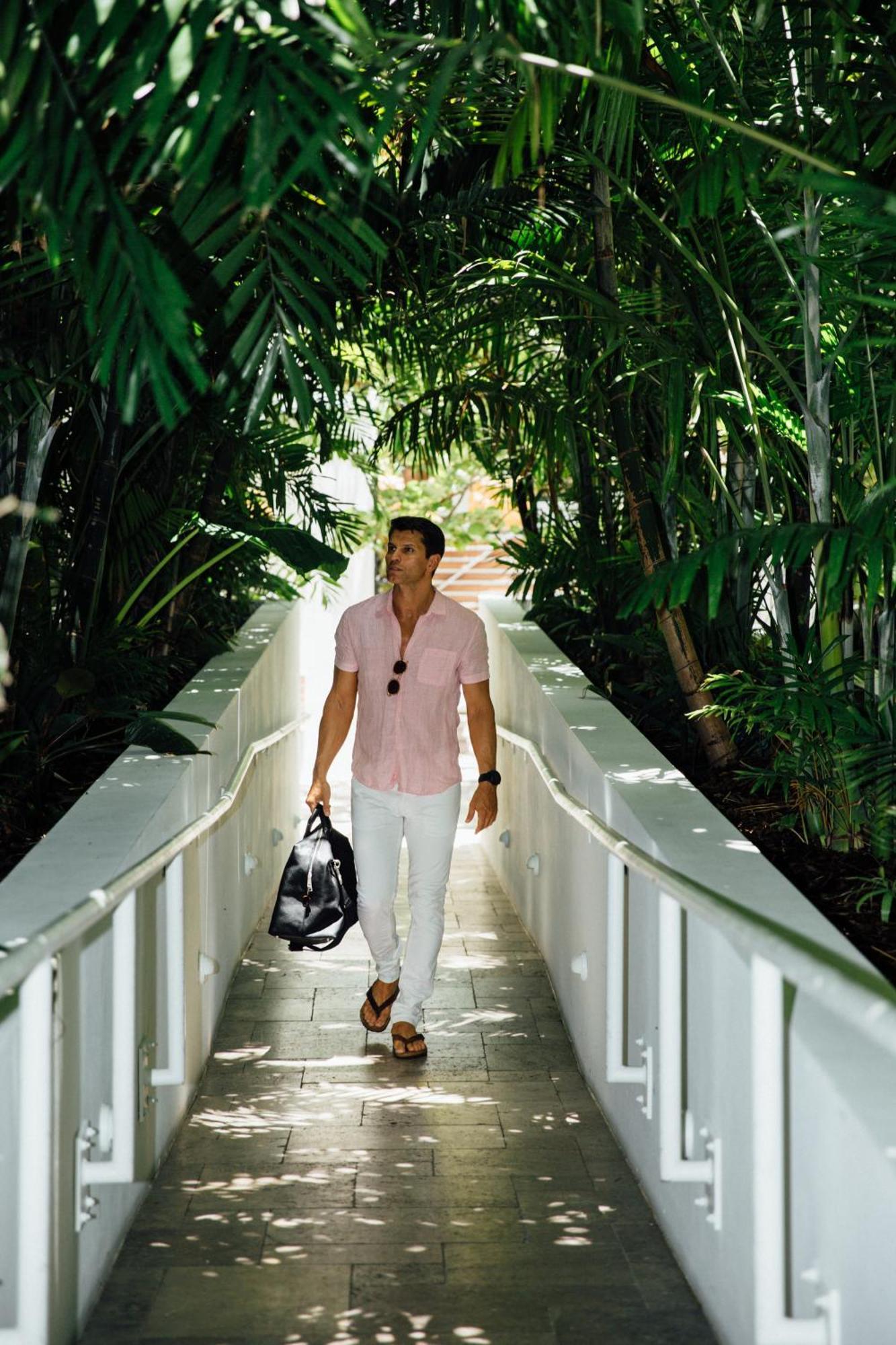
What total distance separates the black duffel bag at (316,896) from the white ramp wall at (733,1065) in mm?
726

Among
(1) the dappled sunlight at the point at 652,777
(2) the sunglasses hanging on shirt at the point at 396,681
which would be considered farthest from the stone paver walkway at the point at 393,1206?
(2) the sunglasses hanging on shirt at the point at 396,681

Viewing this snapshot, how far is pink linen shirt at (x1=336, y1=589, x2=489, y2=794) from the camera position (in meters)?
4.79

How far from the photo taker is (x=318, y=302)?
9.45 ft

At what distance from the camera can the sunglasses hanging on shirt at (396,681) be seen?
4.80 m

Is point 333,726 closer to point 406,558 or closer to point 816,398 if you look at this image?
point 406,558

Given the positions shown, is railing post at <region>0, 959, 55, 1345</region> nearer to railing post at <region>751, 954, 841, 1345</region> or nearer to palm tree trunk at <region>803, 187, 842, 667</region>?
railing post at <region>751, 954, 841, 1345</region>

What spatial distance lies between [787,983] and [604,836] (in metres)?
0.97

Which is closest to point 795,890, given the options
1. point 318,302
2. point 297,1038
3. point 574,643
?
point 318,302

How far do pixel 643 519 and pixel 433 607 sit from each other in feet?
2.69

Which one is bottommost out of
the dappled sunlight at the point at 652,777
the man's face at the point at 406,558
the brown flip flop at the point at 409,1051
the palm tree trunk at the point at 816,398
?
the brown flip flop at the point at 409,1051

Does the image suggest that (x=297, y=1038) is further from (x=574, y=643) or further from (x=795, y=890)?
(x=574, y=643)

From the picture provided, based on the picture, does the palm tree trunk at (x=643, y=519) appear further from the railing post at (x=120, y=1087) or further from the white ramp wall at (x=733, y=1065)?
the railing post at (x=120, y=1087)

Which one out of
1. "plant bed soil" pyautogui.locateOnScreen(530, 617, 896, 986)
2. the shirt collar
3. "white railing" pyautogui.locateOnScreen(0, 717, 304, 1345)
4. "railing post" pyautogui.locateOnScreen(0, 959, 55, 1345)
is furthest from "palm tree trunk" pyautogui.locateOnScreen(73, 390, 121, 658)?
"railing post" pyautogui.locateOnScreen(0, 959, 55, 1345)

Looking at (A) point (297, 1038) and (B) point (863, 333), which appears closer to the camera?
(B) point (863, 333)
